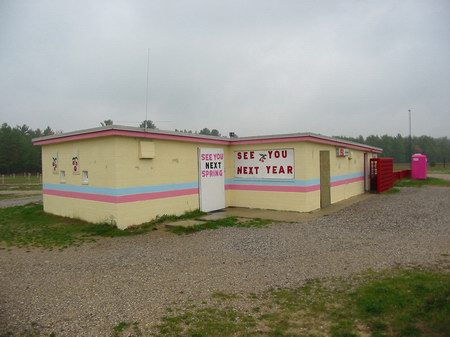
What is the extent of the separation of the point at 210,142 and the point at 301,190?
12.5ft

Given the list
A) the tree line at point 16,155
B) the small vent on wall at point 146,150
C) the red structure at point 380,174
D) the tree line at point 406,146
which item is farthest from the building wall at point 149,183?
the tree line at point 406,146

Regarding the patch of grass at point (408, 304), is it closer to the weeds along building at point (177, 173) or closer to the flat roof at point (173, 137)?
the weeds along building at point (177, 173)

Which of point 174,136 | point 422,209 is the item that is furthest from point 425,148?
point 174,136

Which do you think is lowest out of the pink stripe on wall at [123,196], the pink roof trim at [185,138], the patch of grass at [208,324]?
the patch of grass at [208,324]

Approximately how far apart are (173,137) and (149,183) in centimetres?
177

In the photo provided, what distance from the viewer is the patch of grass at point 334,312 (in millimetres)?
3844

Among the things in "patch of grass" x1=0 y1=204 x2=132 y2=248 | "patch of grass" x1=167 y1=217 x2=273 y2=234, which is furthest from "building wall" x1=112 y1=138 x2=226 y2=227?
"patch of grass" x1=167 y1=217 x2=273 y2=234

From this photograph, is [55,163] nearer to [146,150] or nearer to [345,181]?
[146,150]

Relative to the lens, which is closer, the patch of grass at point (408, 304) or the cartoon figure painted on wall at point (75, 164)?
the patch of grass at point (408, 304)

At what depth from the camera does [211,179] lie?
13.4 metres

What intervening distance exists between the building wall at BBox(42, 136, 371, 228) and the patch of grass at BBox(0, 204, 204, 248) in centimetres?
27

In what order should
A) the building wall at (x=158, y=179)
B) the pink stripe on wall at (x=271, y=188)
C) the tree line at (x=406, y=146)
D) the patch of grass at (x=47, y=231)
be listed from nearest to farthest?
the patch of grass at (x=47, y=231) < the building wall at (x=158, y=179) < the pink stripe on wall at (x=271, y=188) < the tree line at (x=406, y=146)

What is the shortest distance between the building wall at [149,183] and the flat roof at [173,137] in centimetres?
20

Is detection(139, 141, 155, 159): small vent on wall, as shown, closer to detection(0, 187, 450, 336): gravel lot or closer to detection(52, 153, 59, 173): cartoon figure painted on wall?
detection(0, 187, 450, 336): gravel lot
